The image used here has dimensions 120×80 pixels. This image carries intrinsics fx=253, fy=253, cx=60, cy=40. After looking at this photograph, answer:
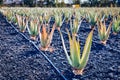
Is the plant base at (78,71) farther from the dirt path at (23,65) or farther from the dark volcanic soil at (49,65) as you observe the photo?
the dirt path at (23,65)

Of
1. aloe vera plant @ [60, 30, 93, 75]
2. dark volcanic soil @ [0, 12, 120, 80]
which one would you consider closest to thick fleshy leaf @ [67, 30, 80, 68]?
aloe vera plant @ [60, 30, 93, 75]

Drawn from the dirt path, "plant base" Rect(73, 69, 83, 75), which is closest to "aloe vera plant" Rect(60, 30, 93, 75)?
"plant base" Rect(73, 69, 83, 75)

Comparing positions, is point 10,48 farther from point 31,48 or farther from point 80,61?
point 80,61

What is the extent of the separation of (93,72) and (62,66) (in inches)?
Answer: 20.6

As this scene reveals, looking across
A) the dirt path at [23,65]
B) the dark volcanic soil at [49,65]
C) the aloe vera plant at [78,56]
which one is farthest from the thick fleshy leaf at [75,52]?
the dirt path at [23,65]

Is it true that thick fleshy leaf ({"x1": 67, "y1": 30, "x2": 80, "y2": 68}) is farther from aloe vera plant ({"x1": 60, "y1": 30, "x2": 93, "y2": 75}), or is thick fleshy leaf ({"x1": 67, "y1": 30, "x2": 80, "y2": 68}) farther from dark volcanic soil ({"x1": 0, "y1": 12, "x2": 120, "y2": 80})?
dark volcanic soil ({"x1": 0, "y1": 12, "x2": 120, "y2": 80})

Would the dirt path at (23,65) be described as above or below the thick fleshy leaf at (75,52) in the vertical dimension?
below

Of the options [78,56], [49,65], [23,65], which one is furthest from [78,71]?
[23,65]

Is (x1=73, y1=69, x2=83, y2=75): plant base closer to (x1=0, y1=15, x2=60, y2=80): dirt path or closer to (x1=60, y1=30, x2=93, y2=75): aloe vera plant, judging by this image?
(x1=60, y1=30, x2=93, y2=75): aloe vera plant

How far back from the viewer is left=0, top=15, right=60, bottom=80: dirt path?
3.33 meters

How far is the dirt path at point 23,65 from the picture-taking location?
3.33m

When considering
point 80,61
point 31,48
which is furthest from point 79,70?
point 31,48

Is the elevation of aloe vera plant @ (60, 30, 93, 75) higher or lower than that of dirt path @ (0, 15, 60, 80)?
higher

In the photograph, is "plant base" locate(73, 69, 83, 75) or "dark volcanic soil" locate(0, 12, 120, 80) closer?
"dark volcanic soil" locate(0, 12, 120, 80)
